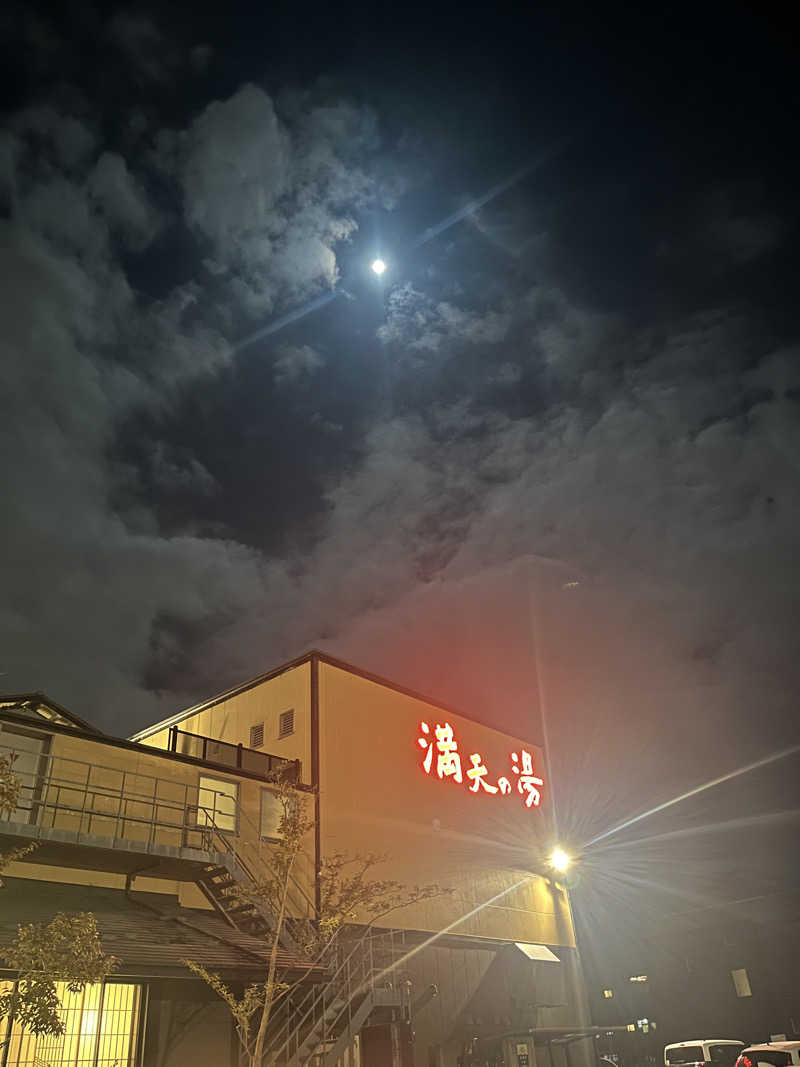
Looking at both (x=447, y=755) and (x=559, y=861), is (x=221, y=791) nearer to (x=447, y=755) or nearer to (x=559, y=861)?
(x=447, y=755)

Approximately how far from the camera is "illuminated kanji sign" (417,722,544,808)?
93.8ft

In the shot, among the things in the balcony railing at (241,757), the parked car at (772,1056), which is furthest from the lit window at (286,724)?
the parked car at (772,1056)

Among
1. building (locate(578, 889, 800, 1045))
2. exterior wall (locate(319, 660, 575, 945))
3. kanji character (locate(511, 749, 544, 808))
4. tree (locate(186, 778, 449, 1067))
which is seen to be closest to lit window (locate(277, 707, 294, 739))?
exterior wall (locate(319, 660, 575, 945))

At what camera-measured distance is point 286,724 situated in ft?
81.9

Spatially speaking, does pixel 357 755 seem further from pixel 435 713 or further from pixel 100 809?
pixel 100 809

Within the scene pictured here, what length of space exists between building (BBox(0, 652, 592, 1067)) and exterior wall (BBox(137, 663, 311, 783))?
7cm

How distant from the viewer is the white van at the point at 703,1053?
21.8 m

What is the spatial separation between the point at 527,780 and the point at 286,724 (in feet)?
47.5

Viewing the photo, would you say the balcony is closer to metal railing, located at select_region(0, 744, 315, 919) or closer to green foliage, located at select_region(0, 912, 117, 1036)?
metal railing, located at select_region(0, 744, 315, 919)

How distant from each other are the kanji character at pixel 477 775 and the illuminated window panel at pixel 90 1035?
56.8 ft

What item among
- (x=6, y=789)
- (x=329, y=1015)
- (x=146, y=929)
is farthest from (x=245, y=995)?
(x=6, y=789)

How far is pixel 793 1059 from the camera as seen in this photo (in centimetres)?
1703

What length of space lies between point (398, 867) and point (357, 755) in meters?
3.99

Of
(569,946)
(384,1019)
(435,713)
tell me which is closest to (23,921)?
(384,1019)
